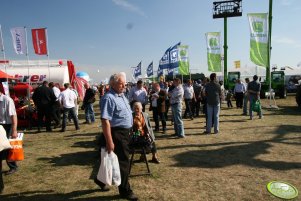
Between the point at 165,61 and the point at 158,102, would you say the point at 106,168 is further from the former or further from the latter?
the point at 165,61

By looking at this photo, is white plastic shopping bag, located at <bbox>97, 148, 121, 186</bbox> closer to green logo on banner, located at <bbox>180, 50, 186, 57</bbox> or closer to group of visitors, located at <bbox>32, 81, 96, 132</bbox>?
group of visitors, located at <bbox>32, 81, 96, 132</bbox>

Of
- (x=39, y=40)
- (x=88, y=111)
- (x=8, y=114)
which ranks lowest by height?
(x=88, y=111)

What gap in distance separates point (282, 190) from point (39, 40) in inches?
574

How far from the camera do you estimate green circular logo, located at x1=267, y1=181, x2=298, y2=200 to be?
4.42 m

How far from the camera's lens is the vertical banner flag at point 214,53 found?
21.6 meters

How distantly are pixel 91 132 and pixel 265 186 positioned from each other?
281 inches

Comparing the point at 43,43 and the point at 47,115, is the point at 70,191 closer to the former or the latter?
the point at 47,115

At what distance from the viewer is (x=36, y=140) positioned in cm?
972

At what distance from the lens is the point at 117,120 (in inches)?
163

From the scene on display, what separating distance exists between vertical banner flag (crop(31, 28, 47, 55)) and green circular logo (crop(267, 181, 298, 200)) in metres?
14.1

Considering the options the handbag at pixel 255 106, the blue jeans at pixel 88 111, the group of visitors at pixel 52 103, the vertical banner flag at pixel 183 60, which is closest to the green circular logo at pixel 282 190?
the handbag at pixel 255 106

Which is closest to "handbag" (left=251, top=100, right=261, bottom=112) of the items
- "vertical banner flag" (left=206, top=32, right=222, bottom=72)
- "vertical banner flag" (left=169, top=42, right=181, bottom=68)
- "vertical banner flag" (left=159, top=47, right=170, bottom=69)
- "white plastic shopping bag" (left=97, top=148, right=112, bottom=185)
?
"vertical banner flag" (left=169, top=42, right=181, bottom=68)

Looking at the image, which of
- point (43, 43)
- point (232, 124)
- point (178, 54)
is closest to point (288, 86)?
point (178, 54)

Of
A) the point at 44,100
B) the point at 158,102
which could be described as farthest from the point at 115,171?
the point at 44,100
